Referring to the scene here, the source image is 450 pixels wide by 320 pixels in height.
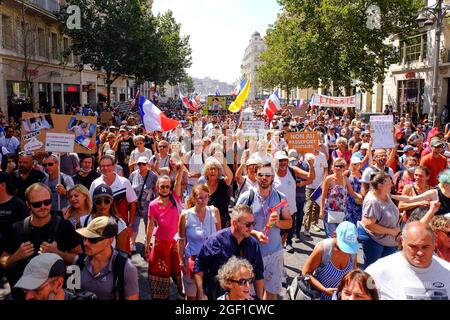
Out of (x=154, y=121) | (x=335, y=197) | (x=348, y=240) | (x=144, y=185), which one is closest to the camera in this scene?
(x=348, y=240)

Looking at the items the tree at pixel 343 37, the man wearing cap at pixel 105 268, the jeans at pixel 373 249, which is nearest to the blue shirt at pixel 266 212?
the jeans at pixel 373 249

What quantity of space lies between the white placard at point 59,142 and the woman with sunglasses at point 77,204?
6.56ft

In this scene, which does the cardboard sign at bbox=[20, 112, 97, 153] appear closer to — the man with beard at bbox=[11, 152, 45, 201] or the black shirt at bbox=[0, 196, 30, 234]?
the man with beard at bbox=[11, 152, 45, 201]

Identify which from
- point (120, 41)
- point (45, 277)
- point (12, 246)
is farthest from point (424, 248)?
point (120, 41)

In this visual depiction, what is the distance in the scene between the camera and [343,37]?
25.2 m

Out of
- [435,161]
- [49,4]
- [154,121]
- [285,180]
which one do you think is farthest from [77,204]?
[49,4]

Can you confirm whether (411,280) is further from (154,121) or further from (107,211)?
(154,121)

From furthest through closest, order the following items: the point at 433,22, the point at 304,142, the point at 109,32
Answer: the point at 109,32, the point at 433,22, the point at 304,142

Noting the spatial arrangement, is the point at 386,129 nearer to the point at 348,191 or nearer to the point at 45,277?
the point at 348,191

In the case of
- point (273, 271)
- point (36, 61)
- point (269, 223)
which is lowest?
point (273, 271)

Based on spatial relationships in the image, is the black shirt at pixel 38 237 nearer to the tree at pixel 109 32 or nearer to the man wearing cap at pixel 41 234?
the man wearing cap at pixel 41 234

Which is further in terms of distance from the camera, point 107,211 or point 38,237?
point 107,211

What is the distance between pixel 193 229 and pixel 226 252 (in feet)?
3.03
